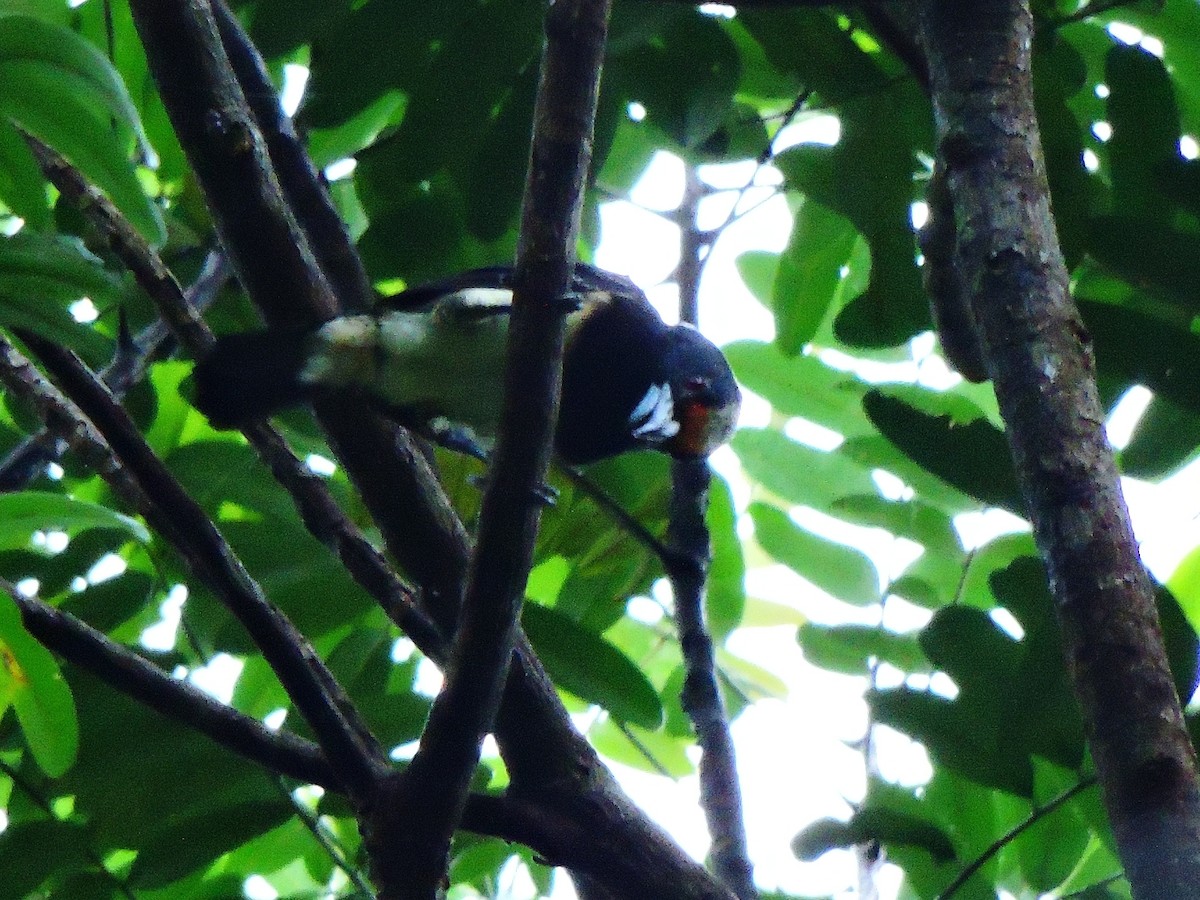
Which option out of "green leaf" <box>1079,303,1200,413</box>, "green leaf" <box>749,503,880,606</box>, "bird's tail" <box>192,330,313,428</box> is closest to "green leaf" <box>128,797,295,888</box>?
"bird's tail" <box>192,330,313,428</box>

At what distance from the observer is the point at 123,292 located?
92.5 inches

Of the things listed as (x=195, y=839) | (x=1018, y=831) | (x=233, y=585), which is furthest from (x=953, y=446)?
(x=195, y=839)

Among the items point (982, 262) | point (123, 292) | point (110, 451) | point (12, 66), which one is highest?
point (12, 66)

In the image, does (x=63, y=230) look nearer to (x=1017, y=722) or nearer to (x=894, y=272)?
(x=894, y=272)

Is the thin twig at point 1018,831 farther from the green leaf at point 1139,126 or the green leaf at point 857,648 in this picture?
the green leaf at point 1139,126

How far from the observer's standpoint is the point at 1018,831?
2256 mm

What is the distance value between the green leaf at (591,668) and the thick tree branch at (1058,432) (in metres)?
0.92

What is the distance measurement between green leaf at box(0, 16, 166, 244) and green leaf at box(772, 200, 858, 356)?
1252 mm

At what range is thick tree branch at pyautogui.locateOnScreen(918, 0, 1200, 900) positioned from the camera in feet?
4.91

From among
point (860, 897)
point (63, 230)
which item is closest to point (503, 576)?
point (860, 897)

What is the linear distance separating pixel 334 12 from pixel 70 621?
1.14 m

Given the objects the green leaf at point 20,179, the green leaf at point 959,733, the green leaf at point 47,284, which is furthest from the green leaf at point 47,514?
the green leaf at point 959,733

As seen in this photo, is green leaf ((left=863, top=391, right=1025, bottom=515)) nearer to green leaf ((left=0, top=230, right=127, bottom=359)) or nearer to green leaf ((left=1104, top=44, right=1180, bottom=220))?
green leaf ((left=1104, top=44, right=1180, bottom=220))

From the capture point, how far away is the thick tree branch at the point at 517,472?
5.68ft
